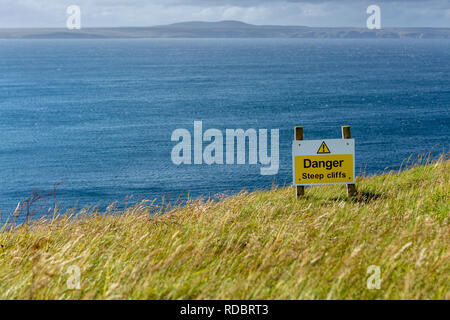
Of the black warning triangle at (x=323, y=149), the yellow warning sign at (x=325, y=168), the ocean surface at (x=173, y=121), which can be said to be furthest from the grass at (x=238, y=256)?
the ocean surface at (x=173, y=121)

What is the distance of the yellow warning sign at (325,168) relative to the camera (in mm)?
10352

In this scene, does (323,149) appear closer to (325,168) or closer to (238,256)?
(325,168)

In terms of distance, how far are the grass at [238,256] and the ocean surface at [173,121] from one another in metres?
18.9

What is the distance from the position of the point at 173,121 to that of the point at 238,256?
285 ft

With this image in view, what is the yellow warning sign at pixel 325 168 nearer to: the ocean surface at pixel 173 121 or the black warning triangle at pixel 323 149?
the black warning triangle at pixel 323 149

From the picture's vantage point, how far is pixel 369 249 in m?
5.68

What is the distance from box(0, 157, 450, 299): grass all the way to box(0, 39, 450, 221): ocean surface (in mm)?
18933

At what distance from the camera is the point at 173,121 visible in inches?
3607

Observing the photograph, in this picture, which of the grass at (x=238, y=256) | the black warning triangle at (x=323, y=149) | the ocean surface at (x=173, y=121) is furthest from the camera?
the ocean surface at (x=173, y=121)

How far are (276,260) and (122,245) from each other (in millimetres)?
1979

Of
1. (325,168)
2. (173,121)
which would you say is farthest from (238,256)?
(173,121)
